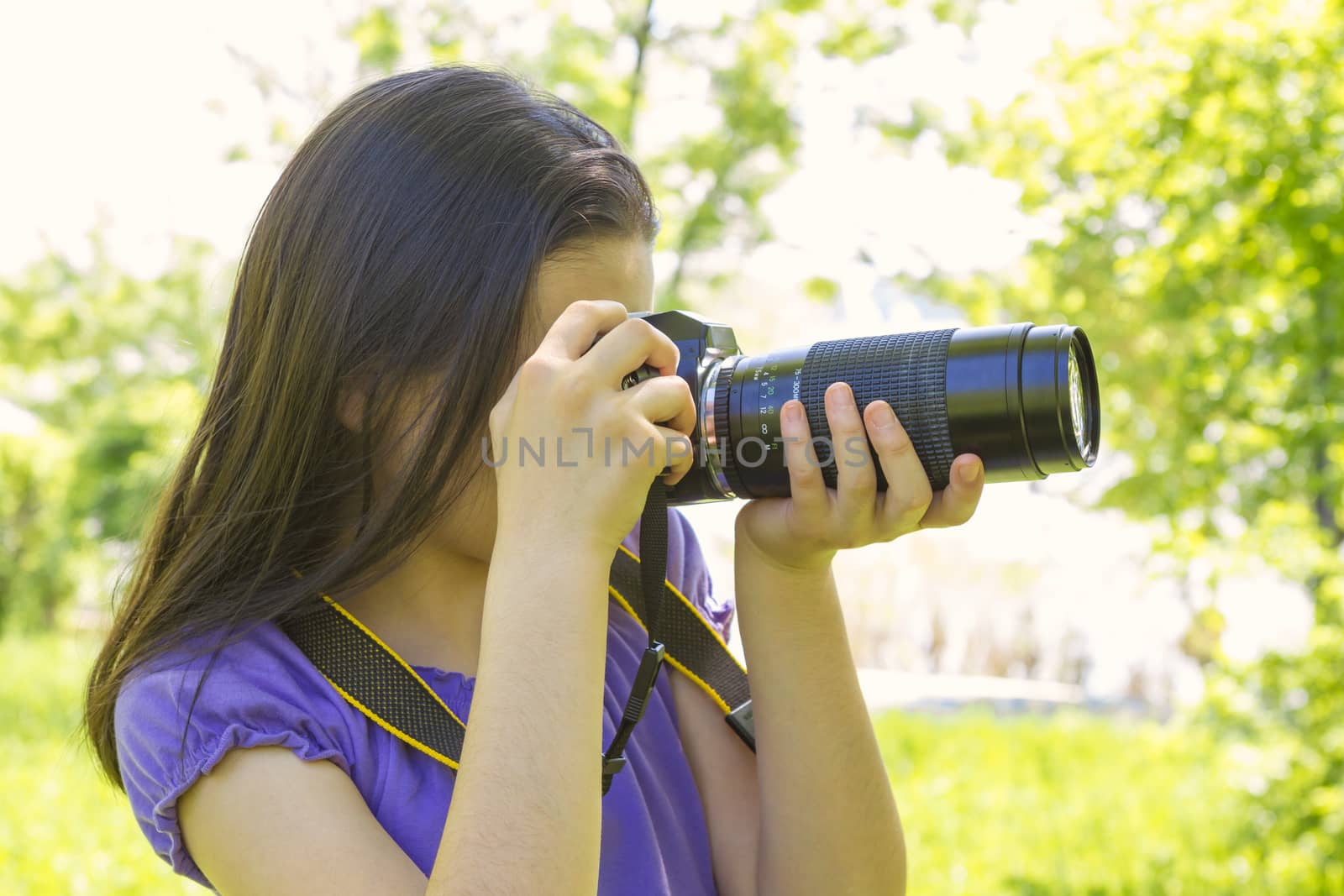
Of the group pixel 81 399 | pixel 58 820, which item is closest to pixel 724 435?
pixel 58 820

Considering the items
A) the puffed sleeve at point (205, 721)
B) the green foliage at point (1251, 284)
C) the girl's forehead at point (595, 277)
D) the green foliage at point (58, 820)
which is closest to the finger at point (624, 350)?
the girl's forehead at point (595, 277)

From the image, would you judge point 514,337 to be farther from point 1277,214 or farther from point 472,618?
point 1277,214

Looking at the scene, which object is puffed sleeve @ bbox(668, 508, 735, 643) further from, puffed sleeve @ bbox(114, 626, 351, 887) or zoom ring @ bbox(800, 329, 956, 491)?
puffed sleeve @ bbox(114, 626, 351, 887)

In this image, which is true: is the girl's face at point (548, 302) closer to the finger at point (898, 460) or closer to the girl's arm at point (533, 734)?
the girl's arm at point (533, 734)

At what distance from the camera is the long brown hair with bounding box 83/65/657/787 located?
1110 millimetres

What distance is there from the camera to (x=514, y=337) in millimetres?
1133

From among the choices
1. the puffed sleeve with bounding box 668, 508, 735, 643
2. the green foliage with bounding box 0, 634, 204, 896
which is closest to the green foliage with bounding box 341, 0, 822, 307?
the green foliage with bounding box 0, 634, 204, 896

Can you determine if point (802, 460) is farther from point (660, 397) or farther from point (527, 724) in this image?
point (527, 724)

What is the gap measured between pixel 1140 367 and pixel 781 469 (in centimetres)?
443

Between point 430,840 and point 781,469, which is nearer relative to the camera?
point 430,840

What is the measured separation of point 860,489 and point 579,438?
302mm

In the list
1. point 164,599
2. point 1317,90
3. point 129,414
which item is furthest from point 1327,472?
point 129,414

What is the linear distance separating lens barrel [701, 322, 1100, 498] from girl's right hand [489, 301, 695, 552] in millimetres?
174

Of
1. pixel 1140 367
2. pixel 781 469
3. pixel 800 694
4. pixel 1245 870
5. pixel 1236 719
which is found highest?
pixel 781 469
